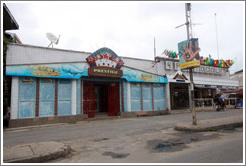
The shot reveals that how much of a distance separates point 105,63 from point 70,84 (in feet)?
11.0

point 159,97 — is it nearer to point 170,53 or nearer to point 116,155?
point 170,53

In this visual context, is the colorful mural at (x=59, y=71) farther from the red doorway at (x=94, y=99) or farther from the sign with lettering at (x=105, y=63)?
the red doorway at (x=94, y=99)

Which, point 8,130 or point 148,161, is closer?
point 148,161

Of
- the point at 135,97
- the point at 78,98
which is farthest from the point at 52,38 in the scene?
the point at 135,97

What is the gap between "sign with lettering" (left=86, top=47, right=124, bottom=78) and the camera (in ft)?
46.3

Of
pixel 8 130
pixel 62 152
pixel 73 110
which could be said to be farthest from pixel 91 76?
pixel 62 152

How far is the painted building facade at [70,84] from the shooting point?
11.7m

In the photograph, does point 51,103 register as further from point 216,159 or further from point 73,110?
point 216,159

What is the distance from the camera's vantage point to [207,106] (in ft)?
66.1

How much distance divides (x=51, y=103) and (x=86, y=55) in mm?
4844

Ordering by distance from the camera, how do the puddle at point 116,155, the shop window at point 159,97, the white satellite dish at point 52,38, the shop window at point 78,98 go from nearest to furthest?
the puddle at point 116,155, the shop window at point 78,98, the white satellite dish at point 52,38, the shop window at point 159,97

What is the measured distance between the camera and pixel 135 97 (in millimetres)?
16375

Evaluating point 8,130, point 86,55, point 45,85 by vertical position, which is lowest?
point 8,130

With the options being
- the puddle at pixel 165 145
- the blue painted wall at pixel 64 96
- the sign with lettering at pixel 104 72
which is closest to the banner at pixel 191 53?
the puddle at pixel 165 145
